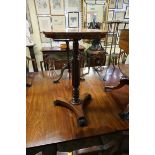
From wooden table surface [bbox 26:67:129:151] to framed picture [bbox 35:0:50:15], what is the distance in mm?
1852

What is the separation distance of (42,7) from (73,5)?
575 millimetres

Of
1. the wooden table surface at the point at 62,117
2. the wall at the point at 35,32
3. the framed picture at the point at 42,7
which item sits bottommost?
the wooden table surface at the point at 62,117

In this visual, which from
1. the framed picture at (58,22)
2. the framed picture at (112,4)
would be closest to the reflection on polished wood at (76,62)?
the framed picture at (58,22)

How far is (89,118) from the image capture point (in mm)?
1059

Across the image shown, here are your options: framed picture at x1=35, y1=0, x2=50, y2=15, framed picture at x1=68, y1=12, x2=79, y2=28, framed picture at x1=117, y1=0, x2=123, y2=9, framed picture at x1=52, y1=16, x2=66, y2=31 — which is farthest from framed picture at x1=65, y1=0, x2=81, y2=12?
framed picture at x1=117, y1=0, x2=123, y2=9

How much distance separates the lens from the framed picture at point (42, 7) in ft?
9.05

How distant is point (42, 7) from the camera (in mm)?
2791

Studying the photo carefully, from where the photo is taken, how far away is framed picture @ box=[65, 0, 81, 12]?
281 centimetres

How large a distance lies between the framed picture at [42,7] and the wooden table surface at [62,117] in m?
1.85

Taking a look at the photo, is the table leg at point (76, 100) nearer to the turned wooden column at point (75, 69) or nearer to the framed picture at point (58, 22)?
the turned wooden column at point (75, 69)

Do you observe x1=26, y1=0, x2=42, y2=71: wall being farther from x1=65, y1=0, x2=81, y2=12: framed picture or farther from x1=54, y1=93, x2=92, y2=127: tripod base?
x1=54, y1=93, x2=92, y2=127: tripod base
